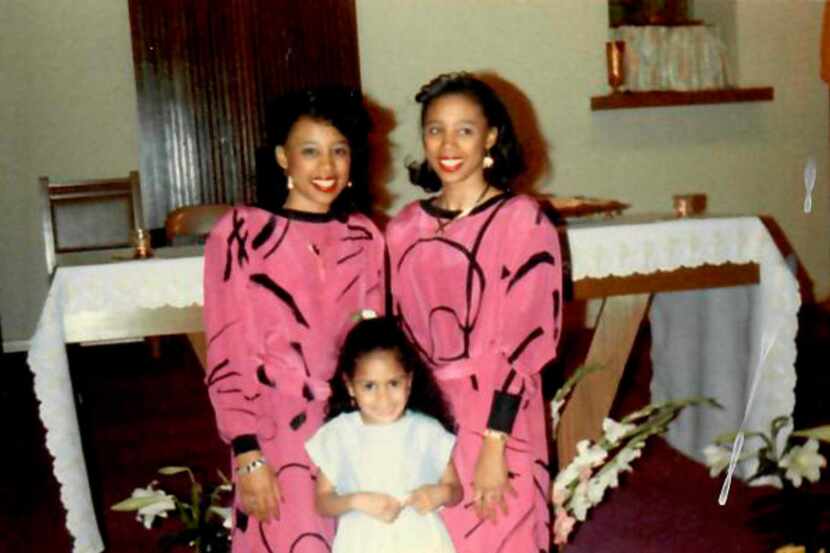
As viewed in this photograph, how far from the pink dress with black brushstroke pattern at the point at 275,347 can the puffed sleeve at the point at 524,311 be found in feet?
0.84

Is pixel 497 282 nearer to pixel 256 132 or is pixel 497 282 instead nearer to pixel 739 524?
pixel 739 524

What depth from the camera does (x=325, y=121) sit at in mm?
1554

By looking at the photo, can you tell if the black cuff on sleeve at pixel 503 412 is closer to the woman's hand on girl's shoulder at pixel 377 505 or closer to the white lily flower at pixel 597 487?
the woman's hand on girl's shoulder at pixel 377 505

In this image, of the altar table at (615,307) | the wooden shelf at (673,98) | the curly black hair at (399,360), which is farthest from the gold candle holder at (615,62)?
the curly black hair at (399,360)

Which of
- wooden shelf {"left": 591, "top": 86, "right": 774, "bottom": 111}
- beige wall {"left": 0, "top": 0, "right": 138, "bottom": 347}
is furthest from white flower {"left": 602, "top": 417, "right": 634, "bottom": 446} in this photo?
beige wall {"left": 0, "top": 0, "right": 138, "bottom": 347}

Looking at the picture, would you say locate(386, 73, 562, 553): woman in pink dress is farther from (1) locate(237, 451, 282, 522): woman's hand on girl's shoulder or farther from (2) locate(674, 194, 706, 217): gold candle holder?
(2) locate(674, 194, 706, 217): gold candle holder

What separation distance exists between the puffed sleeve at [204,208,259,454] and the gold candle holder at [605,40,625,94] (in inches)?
140

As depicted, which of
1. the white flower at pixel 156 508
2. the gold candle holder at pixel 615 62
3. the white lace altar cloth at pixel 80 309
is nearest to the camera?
the white flower at pixel 156 508

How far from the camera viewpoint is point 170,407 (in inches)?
161

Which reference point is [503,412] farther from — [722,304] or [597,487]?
[722,304]

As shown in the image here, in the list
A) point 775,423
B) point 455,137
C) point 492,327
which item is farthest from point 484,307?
point 775,423

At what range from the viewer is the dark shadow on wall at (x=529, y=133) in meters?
5.12

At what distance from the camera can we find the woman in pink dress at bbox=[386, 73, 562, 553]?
57.7 inches

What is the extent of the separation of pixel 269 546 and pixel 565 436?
123 centimetres
